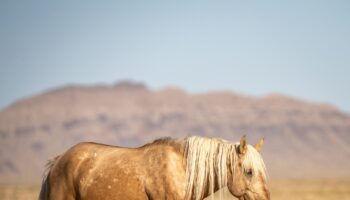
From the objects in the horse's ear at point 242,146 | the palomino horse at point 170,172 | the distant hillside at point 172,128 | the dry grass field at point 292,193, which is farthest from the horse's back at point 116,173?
Answer: the distant hillside at point 172,128

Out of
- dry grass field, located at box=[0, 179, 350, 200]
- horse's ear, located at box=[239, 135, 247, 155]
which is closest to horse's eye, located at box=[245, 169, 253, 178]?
horse's ear, located at box=[239, 135, 247, 155]

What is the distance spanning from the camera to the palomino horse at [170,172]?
273 inches

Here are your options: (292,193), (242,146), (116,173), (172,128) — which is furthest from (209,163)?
(172,128)

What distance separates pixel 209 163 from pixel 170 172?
51cm

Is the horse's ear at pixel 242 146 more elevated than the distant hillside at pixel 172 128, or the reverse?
the horse's ear at pixel 242 146

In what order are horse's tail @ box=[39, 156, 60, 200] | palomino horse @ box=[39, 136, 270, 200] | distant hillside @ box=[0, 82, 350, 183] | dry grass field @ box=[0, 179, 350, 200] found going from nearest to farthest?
palomino horse @ box=[39, 136, 270, 200]
horse's tail @ box=[39, 156, 60, 200]
dry grass field @ box=[0, 179, 350, 200]
distant hillside @ box=[0, 82, 350, 183]

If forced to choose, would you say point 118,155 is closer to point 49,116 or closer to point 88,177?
point 88,177

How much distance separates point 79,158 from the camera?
7.70m

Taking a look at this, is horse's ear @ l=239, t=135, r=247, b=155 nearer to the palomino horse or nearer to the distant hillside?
the palomino horse

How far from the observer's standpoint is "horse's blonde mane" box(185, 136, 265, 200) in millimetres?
6965

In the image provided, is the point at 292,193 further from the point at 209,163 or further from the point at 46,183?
the point at 209,163

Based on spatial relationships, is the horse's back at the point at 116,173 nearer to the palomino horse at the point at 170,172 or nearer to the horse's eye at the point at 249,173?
the palomino horse at the point at 170,172

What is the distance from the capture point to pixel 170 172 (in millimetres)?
6961

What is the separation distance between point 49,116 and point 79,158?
186 metres
